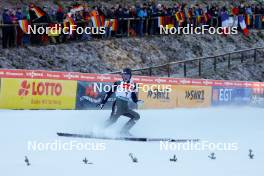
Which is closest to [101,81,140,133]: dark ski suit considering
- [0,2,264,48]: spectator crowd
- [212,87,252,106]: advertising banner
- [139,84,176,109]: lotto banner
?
[139,84,176,109]: lotto banner

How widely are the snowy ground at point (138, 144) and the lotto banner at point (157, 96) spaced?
0.73 meters

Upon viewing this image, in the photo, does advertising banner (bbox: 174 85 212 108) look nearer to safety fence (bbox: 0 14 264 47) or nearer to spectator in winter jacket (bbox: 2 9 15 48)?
safety fence (bbox: 0 14 264 47)

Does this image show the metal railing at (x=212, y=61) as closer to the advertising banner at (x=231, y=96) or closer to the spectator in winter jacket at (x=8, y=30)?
the advertising banner at (x=231, y=96)

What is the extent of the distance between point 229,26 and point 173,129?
61.8 ft

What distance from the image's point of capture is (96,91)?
22453 millimetres

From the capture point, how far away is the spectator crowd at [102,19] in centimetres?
2642

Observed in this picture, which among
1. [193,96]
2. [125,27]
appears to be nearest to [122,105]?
[193,96]

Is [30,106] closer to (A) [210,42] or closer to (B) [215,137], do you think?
(B) [215,137]

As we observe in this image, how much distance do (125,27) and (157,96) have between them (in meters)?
8.33

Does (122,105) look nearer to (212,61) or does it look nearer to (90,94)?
(90,94)

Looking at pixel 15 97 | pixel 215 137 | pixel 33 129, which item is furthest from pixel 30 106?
pixel 215 137

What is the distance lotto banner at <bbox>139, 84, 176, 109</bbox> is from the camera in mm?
23578

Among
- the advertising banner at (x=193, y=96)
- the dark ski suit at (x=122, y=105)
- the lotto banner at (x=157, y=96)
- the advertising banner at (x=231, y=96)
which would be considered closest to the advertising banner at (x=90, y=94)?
the lotto banner at (x=157, y=96)

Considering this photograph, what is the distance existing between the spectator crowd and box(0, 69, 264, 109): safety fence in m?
5.22
